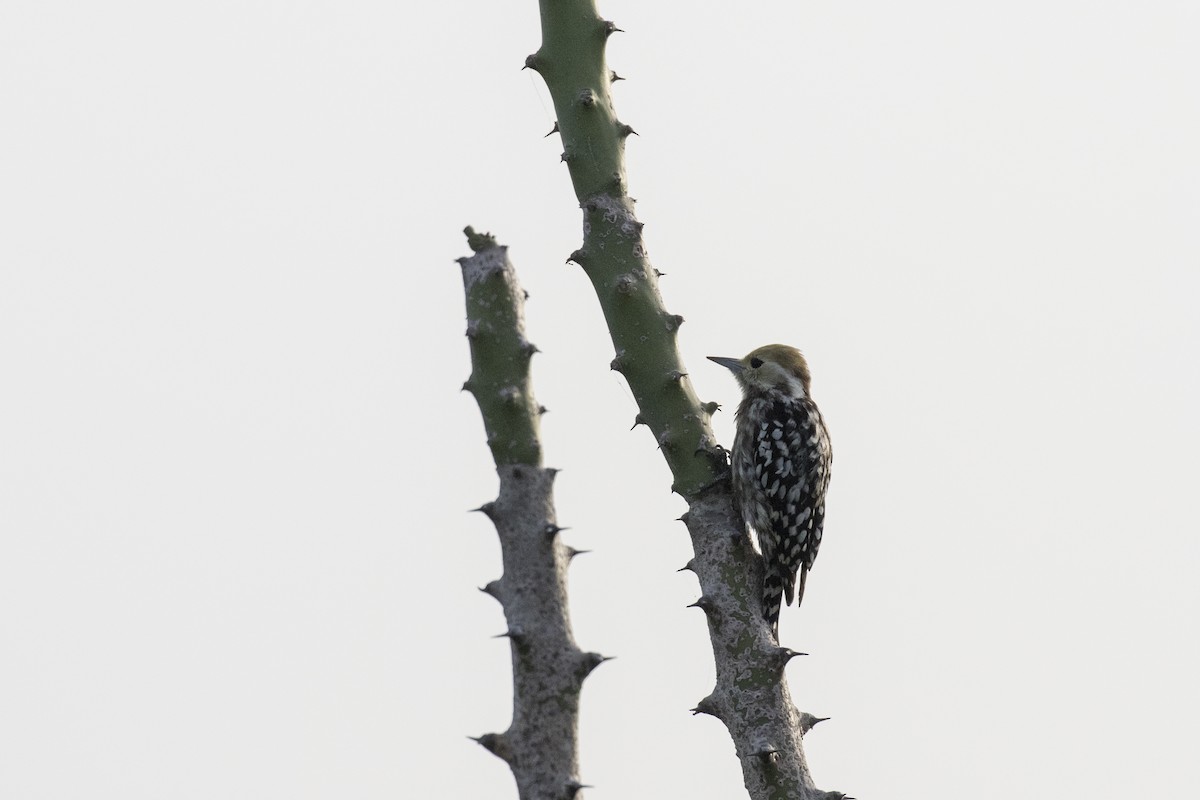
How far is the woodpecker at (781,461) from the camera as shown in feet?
24.2

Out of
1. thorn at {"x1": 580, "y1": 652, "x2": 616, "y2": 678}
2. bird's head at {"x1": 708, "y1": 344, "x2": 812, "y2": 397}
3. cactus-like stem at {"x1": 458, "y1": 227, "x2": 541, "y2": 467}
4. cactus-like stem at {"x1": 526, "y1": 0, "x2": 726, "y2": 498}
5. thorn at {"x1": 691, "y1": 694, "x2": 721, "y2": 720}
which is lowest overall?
thorn at {"x1": 580, "y1": 652, "x2": 616, "y2": 678}

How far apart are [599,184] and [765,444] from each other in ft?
8.66

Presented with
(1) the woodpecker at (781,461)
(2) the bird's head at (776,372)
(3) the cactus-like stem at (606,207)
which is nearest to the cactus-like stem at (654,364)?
(3) the cactus-like stem at (606,207)

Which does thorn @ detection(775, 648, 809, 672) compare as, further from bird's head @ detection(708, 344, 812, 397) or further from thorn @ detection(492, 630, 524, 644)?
bird's head @ detection(708, 344, 812, 397)

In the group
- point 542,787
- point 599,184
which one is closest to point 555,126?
point 599,184

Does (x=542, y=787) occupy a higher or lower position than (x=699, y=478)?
lower

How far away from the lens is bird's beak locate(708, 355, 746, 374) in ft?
28.2

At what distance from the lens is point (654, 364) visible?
18.7 feet

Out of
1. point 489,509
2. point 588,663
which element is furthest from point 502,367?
point 588,663

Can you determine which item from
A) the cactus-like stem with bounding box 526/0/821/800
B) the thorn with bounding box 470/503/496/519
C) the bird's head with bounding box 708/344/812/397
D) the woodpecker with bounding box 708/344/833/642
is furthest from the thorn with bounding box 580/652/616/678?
→ the bird's head with bounding box 708/344/812/397

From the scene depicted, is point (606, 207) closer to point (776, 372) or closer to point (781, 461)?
point (781, 461)

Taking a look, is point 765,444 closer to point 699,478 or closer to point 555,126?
point 699,478

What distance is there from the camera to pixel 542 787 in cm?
402

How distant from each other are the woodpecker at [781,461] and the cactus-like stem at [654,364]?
3.77ft
